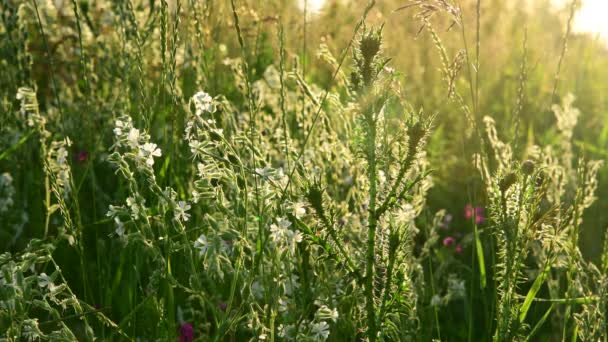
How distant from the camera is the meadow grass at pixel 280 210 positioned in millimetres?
1476

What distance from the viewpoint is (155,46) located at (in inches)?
147

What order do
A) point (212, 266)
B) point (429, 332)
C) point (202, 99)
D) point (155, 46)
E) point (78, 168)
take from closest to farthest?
point (212, 266)
point (202, 99)
point (429, 332)
point (78, 168)
point (155, 46)

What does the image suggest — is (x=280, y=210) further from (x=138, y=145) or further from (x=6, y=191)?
(x=6, y=191)

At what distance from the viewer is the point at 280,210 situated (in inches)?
64.7

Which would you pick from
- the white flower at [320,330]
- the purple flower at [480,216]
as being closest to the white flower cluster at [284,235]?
the white flower at [320,330]

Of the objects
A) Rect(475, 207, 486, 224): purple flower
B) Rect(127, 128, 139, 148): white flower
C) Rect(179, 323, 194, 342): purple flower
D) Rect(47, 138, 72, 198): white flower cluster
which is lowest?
Rect(179, 323, 194, 342): purple flower

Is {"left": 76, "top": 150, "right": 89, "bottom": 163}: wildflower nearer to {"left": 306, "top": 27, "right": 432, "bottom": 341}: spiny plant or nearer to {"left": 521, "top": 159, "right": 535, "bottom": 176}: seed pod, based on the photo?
{"left": 306, "top": 27, "right": 432, "bottom": 341}: spiny plant

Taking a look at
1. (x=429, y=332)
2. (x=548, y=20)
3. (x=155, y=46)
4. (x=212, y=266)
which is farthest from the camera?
(x=548, y=20)

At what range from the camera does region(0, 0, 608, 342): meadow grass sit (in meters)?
1.48

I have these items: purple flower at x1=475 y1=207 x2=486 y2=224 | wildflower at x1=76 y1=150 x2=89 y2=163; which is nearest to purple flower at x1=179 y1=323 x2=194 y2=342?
wildflower at x1=76 y1=150 x2=89 y2=163

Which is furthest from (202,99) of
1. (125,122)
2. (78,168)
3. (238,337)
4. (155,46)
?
(155,46)

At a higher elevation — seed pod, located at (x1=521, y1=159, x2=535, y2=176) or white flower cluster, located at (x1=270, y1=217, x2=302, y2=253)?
seed pod, located at (x1=521, y1=159, x2=535, y2=176)

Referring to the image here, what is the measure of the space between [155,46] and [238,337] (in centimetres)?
201

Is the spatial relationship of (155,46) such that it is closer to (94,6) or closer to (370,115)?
(94,6)
